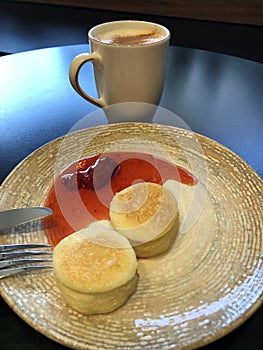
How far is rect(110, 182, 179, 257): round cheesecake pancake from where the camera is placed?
0.67 m

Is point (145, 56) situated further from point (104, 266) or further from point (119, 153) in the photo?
point (104, 266)

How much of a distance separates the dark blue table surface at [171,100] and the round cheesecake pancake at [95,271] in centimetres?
35

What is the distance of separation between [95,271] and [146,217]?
0.46ft

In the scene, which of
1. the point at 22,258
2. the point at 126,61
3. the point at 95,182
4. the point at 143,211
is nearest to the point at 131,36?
the point at 126,61

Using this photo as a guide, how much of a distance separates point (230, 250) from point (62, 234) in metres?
0.28

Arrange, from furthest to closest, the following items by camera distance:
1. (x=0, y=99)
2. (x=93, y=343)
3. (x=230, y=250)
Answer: (x=0, y=99)
(x=230, y=250)
(x=93, y=343)

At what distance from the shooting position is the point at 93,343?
526 millimetres

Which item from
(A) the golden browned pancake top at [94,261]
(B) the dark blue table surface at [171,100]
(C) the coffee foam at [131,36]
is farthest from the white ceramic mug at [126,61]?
(A) the golden browned pancake top at [94,261]

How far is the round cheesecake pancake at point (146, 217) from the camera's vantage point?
0.67 meters

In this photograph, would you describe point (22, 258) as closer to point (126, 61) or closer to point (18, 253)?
point (18, 253)

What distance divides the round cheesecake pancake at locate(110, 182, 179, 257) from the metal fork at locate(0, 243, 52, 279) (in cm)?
12

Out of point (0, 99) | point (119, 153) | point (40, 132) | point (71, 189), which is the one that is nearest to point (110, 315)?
point (71, 189)

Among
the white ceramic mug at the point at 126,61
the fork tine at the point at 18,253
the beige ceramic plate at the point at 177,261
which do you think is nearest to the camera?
the beige ceramic plate at the point at 177,261

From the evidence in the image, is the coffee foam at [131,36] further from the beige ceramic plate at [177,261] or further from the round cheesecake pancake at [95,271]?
the round cheesecake pancake at [95,271]
